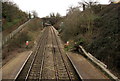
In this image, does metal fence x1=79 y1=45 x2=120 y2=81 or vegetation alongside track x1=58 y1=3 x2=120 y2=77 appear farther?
vegetation alongside track x1=58 y1=3 x2=120 y2=77

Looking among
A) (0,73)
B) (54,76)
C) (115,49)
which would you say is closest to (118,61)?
(115,49)

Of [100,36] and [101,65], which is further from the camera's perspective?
[100,36]

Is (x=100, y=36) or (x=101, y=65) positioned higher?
(x=100, y=36)

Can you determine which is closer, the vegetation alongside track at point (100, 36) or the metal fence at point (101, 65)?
the metal fence at point (101, 65)

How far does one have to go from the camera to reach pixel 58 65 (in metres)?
13.5

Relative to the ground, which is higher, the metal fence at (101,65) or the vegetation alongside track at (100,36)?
the vegetation alongside track at (100,36)

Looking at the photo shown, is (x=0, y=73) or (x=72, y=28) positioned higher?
(x=72, y=28)

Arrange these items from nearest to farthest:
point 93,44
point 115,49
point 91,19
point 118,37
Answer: point 115,49 < point 118,37 < point 93,44 < point 91,19

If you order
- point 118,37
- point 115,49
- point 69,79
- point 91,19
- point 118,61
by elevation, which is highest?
point 91,19

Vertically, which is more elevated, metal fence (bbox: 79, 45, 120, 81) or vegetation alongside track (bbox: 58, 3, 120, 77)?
vegetation alongside track (bbox: 58, 3, 120, 77)

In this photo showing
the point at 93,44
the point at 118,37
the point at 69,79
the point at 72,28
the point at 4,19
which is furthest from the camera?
the point at 4,19

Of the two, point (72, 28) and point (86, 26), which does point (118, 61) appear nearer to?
point (86, 26)

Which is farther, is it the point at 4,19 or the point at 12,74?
the point at 4,19

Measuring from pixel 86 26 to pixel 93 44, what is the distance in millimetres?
6242
